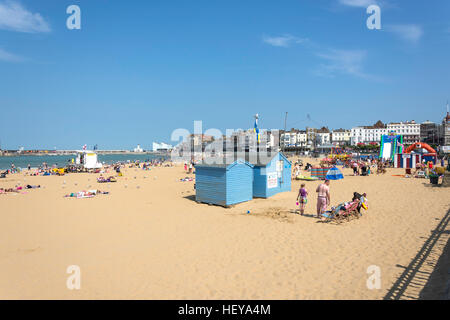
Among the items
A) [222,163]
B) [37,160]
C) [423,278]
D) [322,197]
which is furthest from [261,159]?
[37,160]

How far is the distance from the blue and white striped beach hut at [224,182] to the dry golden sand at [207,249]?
1.83ft

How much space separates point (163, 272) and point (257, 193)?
9090 millimetres

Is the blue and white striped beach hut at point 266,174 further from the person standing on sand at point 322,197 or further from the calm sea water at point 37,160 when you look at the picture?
the calm sea water at point 37,160

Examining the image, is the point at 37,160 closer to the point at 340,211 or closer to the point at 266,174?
the point at 266,174

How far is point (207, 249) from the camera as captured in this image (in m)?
7.46

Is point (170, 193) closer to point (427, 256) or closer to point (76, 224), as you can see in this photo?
point (76, 224)

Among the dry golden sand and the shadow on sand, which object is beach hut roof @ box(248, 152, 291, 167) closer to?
the dry golden sand

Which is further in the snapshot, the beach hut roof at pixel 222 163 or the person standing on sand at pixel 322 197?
the beach hut roof at pixel 222 163

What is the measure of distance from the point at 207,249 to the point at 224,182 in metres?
5.28

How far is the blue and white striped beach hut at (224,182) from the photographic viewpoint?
41.2 ft

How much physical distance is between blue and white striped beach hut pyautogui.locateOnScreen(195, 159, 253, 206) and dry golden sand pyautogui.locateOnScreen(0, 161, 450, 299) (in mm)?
557

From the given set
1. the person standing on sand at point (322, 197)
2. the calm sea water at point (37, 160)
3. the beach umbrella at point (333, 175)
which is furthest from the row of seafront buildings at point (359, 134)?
the person standing on sand at point (322, 197)
